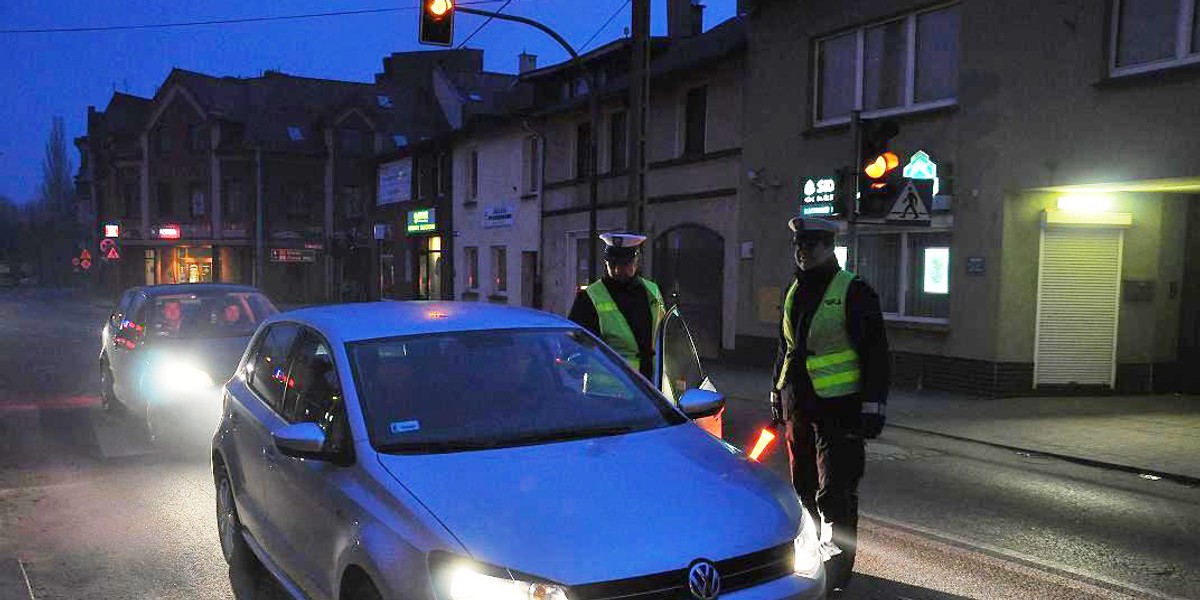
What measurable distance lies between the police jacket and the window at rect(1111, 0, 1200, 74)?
8.61 meters

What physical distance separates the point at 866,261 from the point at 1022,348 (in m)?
3.06


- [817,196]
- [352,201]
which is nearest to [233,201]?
[352,201]

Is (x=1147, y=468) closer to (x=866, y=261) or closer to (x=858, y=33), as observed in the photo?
(x=866, y=261)

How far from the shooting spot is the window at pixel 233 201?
4884cm

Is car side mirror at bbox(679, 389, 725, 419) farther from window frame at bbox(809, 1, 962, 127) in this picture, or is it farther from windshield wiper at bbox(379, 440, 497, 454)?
window frame at bbox(809, 1, 962, 127)

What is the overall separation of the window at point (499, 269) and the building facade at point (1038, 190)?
48.9 feet

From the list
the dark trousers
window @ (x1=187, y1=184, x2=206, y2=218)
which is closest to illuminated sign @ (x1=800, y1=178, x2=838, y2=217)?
the dark trousers

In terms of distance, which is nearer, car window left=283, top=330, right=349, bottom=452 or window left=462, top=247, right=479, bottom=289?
car window left=283, top=330, right=349, bottom=452

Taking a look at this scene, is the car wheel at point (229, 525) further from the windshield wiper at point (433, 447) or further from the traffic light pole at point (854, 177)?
the traffic light pole at point (854, 177)

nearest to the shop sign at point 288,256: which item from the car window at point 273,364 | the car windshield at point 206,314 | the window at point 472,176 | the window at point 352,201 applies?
the window at point 352,201

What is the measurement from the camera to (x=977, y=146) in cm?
1274

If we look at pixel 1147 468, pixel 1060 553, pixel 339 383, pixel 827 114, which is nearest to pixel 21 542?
pixel 339 383

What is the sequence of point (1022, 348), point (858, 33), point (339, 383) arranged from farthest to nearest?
point (858, 33) < point (1022, 348) < point (339, 383)

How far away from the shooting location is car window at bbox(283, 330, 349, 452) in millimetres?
3645
